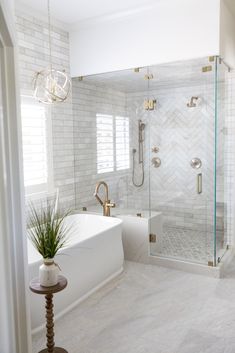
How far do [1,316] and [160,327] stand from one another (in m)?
1.57

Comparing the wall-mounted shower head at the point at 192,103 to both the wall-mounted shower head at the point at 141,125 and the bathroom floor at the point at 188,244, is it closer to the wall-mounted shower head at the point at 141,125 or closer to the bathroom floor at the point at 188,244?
the wall-mounted shower head at the point at 141,125

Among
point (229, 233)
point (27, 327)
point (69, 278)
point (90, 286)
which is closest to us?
point (27, 327)

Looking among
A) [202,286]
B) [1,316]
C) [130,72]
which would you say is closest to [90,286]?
[202,286]

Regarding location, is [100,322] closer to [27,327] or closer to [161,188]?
[27,327]

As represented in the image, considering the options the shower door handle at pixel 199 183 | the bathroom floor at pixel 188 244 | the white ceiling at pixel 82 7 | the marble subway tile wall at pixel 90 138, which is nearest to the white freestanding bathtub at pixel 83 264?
the marble subway tile wall at pixel 90 138

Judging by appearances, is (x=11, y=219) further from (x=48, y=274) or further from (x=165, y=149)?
(x=165, y=149)

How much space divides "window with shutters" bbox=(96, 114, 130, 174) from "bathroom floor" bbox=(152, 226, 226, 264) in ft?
3.68

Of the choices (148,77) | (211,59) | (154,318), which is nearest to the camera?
(154,318)

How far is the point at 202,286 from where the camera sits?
3383mm

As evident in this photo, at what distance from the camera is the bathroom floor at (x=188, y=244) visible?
383cm

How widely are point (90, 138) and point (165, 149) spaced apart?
105 cm

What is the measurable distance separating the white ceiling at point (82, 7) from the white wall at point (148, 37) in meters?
0.12

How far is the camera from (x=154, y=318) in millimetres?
2805

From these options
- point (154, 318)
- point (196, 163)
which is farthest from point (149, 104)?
point (154, 318)
